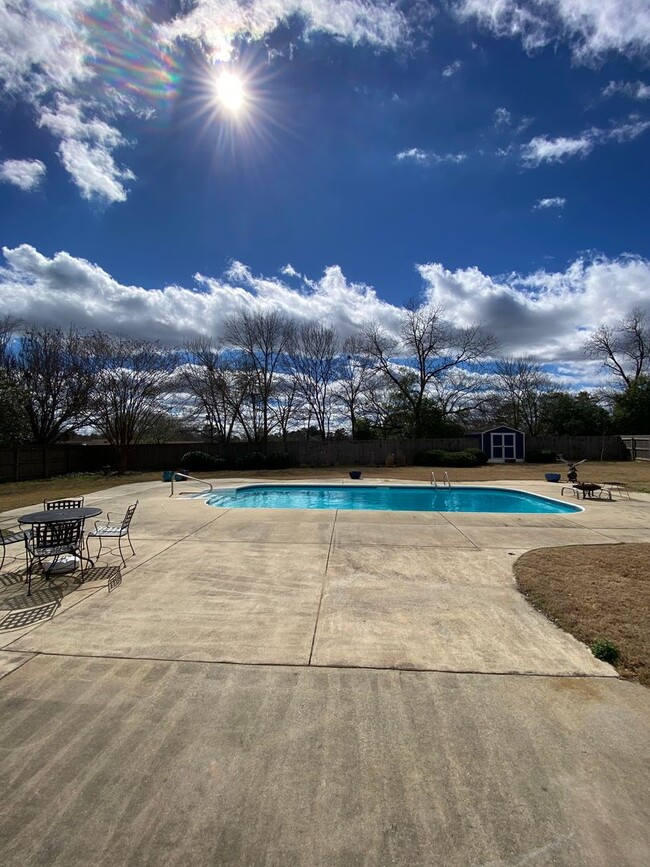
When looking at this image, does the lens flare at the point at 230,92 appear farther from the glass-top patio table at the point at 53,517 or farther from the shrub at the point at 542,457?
the shrub at the point at 542,457

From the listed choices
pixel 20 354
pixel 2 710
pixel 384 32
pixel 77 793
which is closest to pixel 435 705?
pixel 77 793

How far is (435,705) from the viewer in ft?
8.79

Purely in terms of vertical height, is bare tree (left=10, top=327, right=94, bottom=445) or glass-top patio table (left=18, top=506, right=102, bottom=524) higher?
bare tree (left=10, top=327, right=94, bottom=445)

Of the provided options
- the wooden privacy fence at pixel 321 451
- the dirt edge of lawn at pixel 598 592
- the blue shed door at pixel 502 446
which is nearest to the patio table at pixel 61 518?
the dirt edge of lawn at pixel 598 592

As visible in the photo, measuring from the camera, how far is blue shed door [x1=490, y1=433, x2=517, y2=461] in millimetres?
27203

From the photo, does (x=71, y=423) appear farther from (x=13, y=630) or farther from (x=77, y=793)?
(x=77, y=793)

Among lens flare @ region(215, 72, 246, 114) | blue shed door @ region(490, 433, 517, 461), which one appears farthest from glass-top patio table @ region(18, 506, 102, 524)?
blue shed door @ region(490, 433, 517, 461)

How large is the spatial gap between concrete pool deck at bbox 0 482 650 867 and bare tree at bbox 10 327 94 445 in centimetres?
2424

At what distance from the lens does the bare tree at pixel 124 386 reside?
2380cm

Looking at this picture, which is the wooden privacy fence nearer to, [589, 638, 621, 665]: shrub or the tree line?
the tree line

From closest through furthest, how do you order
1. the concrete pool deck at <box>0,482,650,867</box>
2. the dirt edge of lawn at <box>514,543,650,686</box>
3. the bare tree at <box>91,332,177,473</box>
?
the concrete pool deck at <box>0,482,650,867</box> → the dirt edge of lawn at <box>514,543,650,686</box> → the bare tree at <box>91,332,177,473</box>

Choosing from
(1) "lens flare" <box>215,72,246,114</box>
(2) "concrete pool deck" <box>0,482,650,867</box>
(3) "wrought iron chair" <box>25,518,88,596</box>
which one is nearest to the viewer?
(2) "concrete pool deck" <box>0,482,650,867</box>

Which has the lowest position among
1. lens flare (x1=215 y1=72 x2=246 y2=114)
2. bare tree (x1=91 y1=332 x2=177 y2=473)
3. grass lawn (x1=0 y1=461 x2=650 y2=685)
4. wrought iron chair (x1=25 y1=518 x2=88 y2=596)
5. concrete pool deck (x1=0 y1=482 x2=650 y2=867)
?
concrete pool deck (x1=0 y1=482 x2=650 y2=867)

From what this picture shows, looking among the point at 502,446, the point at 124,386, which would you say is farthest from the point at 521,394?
the point at 124,386
